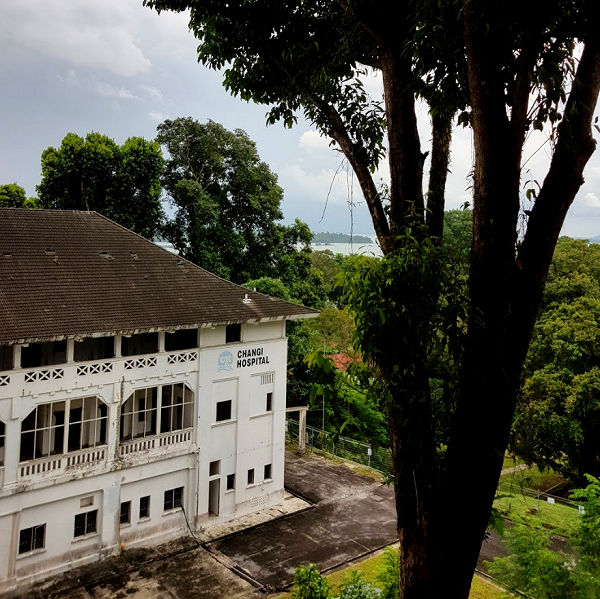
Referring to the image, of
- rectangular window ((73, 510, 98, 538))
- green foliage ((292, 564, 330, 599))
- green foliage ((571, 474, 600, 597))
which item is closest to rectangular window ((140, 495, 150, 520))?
rectangular window ((73, 510, 98, 538))

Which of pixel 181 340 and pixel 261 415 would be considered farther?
pixel 261 415

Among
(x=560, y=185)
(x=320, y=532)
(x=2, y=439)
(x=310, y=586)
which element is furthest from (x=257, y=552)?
(x=560, y=185)

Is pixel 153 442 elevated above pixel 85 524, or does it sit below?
above

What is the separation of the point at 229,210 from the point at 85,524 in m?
21.0

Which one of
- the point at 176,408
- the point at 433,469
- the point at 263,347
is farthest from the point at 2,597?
the point at 433,469

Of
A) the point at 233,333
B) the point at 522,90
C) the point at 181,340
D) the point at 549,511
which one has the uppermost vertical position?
the point at 522,90

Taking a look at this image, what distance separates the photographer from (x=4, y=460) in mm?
13859

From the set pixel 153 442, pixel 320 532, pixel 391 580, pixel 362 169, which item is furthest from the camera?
pixel 320 532

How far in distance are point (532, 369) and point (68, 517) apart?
16.7 metres

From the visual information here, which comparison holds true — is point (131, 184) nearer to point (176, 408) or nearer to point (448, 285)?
point (176, 408)

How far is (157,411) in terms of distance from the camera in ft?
55.0

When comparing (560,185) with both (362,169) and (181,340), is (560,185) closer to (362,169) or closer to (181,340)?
(362,169)

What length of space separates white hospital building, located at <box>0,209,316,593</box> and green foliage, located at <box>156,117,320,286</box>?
11930 mm

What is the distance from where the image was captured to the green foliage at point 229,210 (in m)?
31.6
